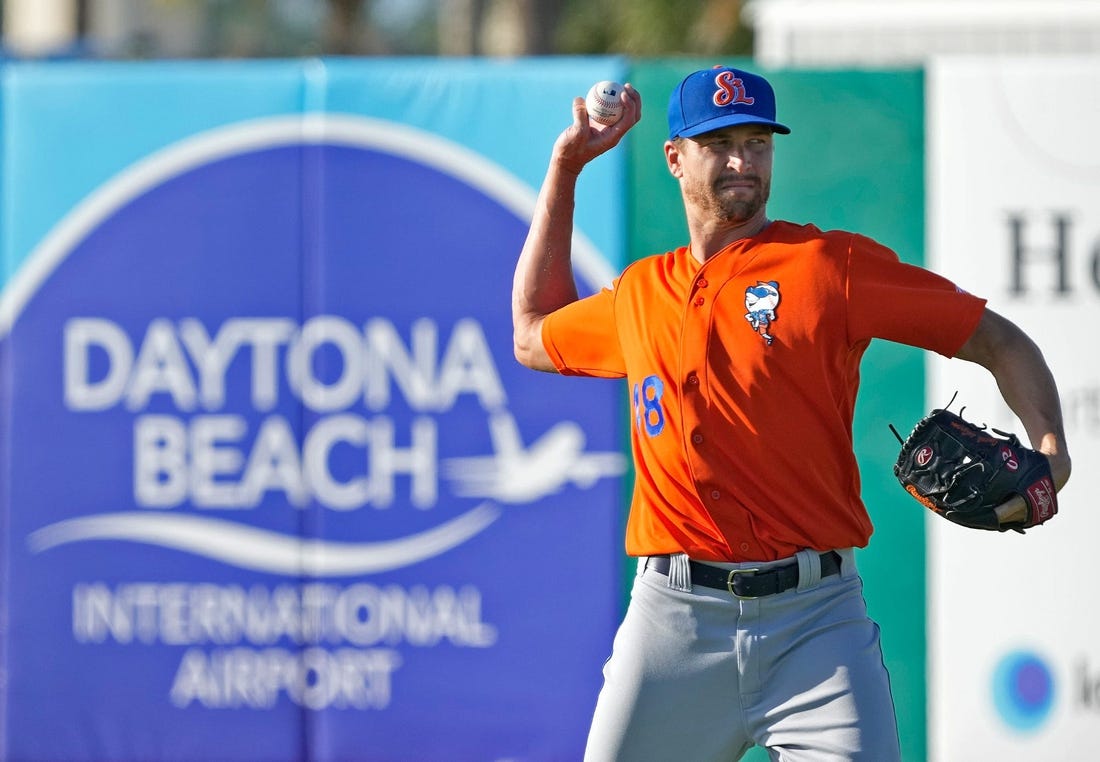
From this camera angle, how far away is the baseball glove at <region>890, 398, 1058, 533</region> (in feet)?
9.89

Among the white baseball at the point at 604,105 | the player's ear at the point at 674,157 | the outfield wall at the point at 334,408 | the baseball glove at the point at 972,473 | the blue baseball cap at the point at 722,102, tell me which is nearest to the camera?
the baseball glove at the point at 972,473

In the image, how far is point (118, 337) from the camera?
5719 millimetres

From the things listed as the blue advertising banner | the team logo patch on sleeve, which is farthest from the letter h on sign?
the team logo patch on sleeve

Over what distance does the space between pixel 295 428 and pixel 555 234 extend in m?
2.34

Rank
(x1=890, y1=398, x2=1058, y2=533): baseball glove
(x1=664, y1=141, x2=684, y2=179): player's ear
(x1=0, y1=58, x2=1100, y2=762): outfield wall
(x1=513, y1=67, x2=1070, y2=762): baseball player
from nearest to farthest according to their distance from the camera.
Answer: (x1=890, y1=398, x2=1058, y2=533): baseball glove, (x1=513, y1=67, x2=1070, y2=762): baseball player, (x1=664, y1=141, x2=684, y2=179): player's ear, (x1=0, y1=58, x2=1100, y2=762): outfield wall

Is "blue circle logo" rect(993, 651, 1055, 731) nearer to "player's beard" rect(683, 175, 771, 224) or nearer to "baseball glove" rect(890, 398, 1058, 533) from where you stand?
"baseball glove" rect(890, 398, 1058, 533)

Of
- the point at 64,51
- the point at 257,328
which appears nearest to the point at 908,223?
the point at 257,328

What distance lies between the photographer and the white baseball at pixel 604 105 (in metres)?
3.56

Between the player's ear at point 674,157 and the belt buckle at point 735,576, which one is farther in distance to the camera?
the player's ear at point 674,157

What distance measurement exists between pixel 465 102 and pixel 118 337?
161 centimetres

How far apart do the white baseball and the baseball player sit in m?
0.28

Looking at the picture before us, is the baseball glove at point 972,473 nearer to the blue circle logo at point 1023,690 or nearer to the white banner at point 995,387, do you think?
the white banner at point 995,387

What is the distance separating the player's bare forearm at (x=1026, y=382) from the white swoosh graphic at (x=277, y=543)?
111 inches

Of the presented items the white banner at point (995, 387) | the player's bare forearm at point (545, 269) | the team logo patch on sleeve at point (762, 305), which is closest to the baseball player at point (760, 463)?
the team logo patch on sleeve at point (762, 305)
